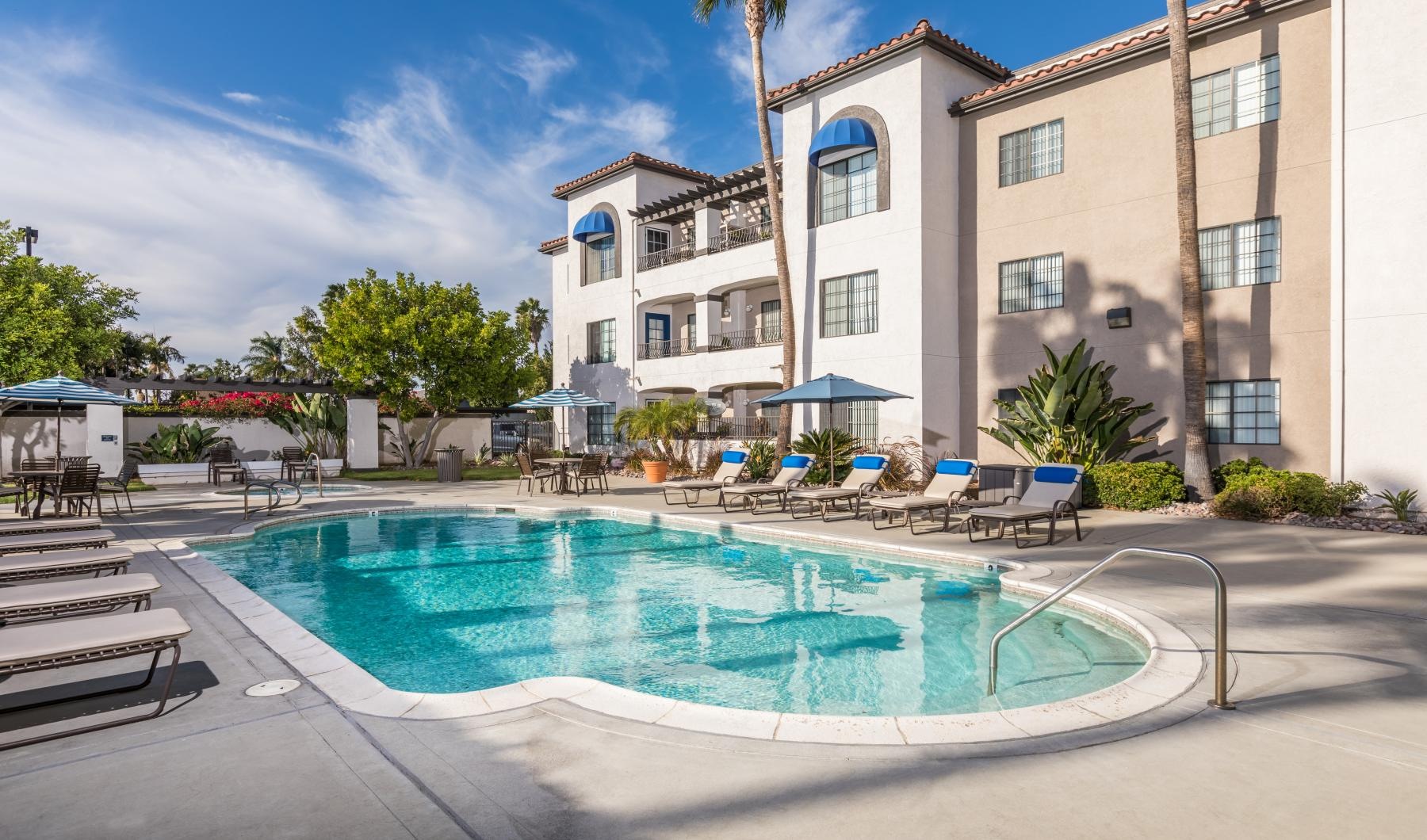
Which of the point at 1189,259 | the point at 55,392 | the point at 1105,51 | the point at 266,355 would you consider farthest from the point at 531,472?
the point at 266,355

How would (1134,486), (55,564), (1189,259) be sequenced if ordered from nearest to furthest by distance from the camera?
(55,564) → (1189,259) → (1134,486)

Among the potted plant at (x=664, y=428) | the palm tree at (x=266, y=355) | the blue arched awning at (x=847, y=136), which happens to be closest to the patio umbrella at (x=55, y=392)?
the potted plant at (x=664, y=428)

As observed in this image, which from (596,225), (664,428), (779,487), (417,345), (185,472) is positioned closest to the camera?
(779,487)

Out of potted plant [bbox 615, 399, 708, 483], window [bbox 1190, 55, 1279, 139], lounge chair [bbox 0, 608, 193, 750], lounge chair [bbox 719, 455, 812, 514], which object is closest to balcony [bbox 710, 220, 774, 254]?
potted plant [bbox 615, 399, 708, 483]

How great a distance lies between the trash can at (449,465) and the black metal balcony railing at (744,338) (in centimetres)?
901

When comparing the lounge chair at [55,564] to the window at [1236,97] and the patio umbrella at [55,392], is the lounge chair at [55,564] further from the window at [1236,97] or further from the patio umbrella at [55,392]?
the window at [1236,97]

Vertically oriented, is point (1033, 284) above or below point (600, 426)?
above

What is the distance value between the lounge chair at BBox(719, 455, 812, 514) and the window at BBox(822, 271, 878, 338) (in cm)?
539

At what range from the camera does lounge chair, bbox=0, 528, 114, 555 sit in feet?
23.9

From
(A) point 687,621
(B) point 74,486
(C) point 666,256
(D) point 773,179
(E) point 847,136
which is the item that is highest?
(E) point 847,136

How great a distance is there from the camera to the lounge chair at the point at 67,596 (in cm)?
515

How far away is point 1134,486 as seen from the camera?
14.1m

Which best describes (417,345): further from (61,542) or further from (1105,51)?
(1105,51)

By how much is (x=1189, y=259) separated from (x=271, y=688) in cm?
1566
